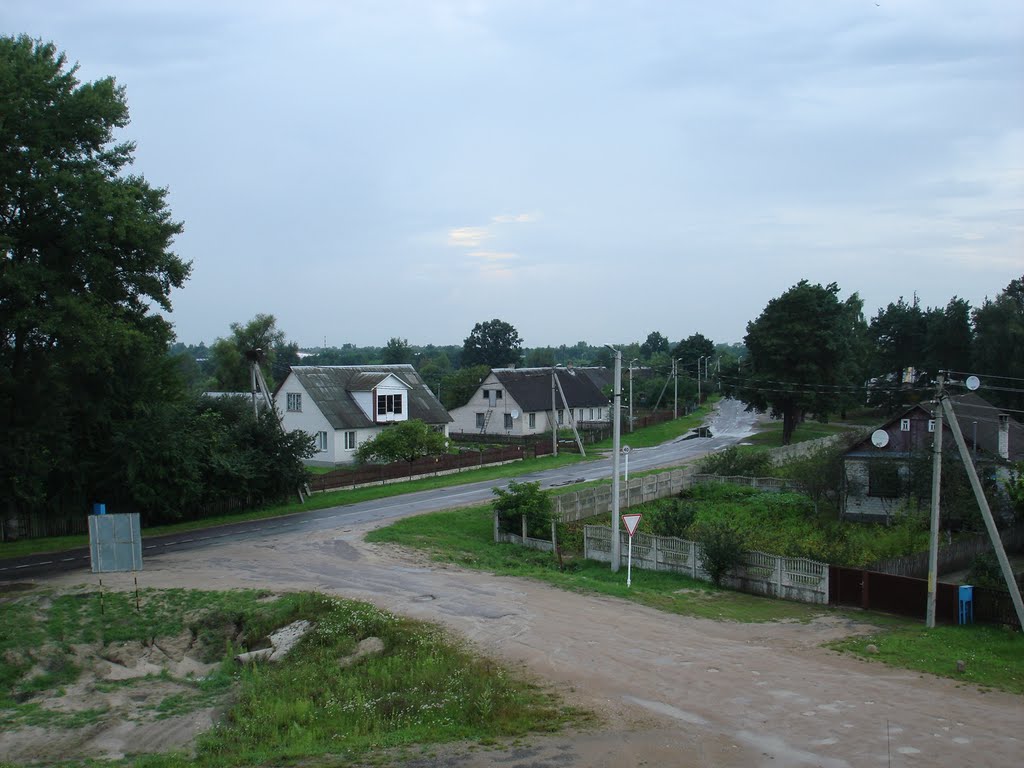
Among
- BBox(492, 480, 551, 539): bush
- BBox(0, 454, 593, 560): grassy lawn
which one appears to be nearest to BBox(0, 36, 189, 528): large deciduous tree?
BBox(0, 454, 593, 560): grassy lawn

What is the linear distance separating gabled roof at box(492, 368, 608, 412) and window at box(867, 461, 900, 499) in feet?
117

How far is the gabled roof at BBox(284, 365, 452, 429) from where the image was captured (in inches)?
2087

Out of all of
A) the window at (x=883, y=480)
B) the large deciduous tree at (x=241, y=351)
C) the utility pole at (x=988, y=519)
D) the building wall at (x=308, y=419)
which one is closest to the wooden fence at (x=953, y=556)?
the utility pole at (x=988, y=519)

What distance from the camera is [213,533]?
32.2 m

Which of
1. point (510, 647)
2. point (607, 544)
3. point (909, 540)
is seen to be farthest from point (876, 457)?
point (510, 647)

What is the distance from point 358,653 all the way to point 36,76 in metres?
21.4

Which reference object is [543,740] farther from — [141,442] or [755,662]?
[141,442]

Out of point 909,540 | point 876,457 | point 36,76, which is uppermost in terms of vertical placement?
point 36,76

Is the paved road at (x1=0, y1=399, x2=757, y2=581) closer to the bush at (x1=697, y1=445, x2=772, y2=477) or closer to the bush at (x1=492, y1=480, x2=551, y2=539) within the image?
the bush at (x1=492, y1=480, x2=551, y2=539)

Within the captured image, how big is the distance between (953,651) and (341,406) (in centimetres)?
4176

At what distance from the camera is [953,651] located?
17594 millimetres

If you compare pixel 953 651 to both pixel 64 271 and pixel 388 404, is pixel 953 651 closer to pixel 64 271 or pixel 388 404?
pixel 64 271

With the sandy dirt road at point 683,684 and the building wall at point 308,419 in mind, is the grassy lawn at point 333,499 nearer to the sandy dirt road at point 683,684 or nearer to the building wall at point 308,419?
the sandy dirt road at point 683,684

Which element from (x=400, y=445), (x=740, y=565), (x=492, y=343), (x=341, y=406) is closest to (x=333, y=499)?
(x=400, y=445)
